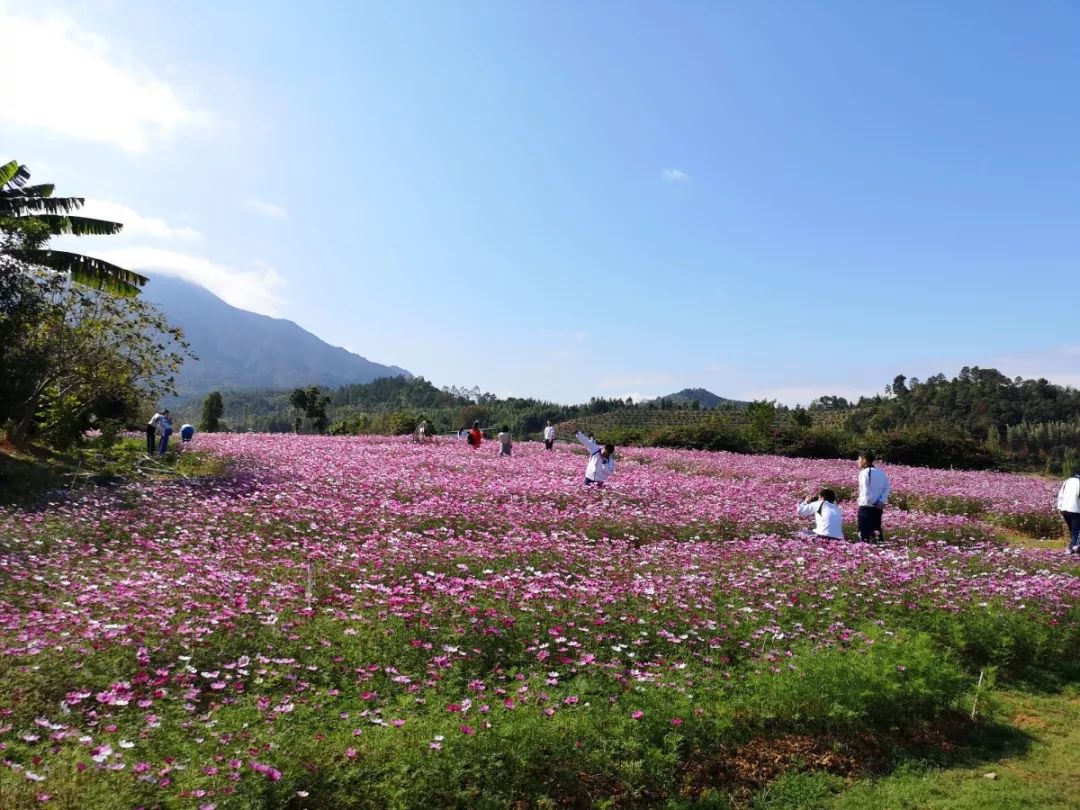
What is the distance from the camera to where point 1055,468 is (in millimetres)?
39906

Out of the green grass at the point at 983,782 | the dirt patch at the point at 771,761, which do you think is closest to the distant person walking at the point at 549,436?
the green grass at the point at 983,782

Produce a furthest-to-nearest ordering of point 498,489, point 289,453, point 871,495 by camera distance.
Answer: point 289,453, point 498,489, point 871,495

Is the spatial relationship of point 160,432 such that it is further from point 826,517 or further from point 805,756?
point 805,756

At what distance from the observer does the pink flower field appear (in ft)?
13.4

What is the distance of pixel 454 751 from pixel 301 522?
24.5ft

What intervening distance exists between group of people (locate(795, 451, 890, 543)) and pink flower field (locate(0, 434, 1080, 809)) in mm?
714

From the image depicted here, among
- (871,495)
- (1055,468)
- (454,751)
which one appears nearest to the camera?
(454,751)

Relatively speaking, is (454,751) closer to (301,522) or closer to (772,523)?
(301,522)

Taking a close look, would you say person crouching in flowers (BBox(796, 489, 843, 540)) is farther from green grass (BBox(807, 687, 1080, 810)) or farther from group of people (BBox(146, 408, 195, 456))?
group of people (BBox(146, 408, 195, 456))

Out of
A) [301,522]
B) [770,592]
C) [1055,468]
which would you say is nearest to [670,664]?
[770,592]

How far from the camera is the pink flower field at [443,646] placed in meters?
4.07

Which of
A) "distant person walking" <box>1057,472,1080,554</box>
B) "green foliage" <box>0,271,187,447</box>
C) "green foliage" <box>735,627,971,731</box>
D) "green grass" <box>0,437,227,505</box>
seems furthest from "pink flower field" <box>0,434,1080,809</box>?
"green foliage" <box>0,271,187,447</box>

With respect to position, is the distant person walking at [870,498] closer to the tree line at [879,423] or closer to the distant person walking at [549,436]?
the distant person walking at [549,436]

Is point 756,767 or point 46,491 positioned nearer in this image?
point 756,767
